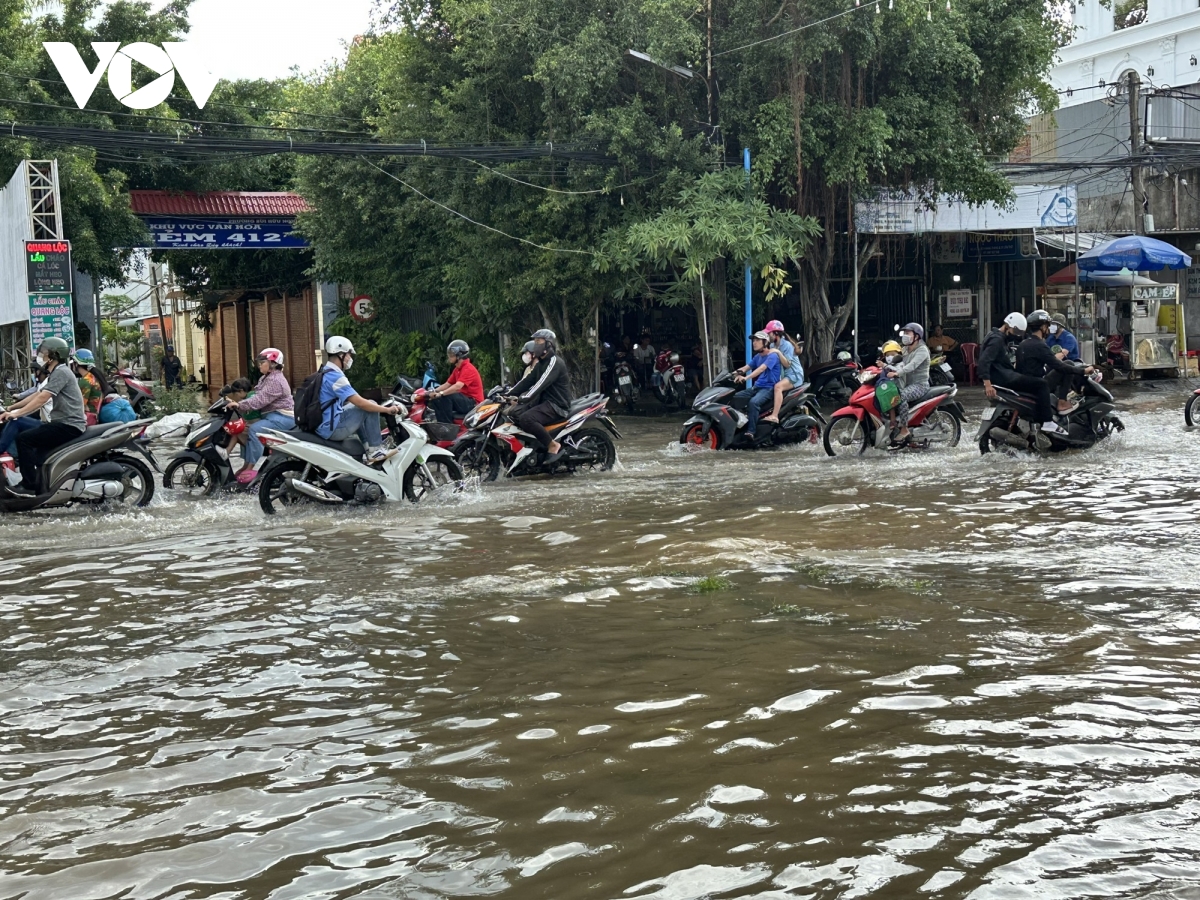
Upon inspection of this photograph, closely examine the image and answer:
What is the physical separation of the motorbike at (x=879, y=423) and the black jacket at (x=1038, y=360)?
1.12m

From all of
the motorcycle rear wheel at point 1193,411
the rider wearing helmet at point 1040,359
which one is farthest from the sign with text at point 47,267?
the motorcycle rear wheel at point 1193,411

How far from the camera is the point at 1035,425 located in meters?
13.7

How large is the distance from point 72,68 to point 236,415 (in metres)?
18.3

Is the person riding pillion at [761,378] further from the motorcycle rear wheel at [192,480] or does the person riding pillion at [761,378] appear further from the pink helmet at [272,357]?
the motorcycle rear wheel at [192,480]

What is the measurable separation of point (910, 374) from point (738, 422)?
2.13 m

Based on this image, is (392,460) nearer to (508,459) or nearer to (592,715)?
(508,459)

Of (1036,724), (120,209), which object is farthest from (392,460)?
(120,209)

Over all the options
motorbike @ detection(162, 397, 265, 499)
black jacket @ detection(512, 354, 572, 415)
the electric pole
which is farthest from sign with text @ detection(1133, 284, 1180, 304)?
motorbike @ detection(162, 397, 265, 499)

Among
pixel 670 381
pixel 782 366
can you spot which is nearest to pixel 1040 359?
pixel 782 366

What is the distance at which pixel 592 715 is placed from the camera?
5008 millimetres

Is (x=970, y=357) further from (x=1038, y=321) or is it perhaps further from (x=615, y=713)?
(x=615, y=713)

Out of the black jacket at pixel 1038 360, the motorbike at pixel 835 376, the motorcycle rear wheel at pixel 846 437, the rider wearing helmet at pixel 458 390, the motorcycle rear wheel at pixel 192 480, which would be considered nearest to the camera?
the motorcycle rear wheel at pixel 192 480

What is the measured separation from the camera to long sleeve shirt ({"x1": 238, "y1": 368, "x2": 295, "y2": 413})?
1207cm

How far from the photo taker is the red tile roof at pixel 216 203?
28.2 metres
